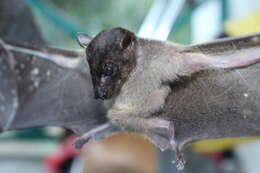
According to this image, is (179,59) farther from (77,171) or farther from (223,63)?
(77,171)

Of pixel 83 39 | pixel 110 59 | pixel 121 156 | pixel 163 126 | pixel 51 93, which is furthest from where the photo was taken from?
pixel 121 156

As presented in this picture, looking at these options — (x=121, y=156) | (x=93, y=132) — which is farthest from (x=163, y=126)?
(x=121, y=156)

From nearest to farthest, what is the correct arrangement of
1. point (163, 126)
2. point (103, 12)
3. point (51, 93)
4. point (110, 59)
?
1. point (110, 59)
2. point (163, 126)
3. point (51, 93)
4. point (103, 12)

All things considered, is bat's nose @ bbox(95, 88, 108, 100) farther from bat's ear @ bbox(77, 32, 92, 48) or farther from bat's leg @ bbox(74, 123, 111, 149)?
bat's leg @ bbox(74, 123, 111, 149)

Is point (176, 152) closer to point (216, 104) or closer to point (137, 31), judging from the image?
point (216, 104)

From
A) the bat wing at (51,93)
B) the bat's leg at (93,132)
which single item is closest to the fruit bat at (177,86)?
the bat's leg at (93,132)

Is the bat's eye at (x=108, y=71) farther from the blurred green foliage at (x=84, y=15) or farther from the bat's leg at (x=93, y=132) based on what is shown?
the blurred green foliage at (x=84, y=15)

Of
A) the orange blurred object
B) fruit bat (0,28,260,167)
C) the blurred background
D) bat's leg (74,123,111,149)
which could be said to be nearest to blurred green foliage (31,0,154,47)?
the blurred background

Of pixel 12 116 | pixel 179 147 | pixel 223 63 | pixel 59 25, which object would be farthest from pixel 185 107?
pixel 59 25
